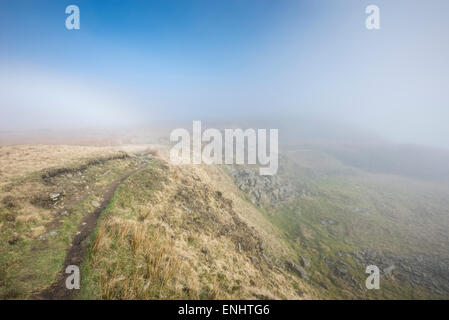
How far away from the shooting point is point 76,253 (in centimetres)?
959

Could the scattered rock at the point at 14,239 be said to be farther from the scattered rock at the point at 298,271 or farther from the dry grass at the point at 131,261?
the scattered rock at the point at 298,271

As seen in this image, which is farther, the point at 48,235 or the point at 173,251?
the point at 173,251

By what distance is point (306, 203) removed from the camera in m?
52.5

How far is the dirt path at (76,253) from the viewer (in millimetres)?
7411

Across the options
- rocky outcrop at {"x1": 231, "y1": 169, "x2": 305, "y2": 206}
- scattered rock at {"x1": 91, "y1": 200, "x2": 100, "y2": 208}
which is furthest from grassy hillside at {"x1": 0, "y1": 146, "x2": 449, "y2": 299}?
rocky outcrop at {"x1": 231, "y1": 169, "x2": 305, "y2": 206}

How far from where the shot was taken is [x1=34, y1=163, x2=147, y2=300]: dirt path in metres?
7.41

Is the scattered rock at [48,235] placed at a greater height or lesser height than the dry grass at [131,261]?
greater

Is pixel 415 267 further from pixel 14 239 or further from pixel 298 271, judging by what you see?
pixel 14 239

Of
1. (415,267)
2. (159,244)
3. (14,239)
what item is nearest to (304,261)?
(415,267)

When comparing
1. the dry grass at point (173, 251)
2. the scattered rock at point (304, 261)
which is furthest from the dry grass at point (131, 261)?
the scattered rock at point (304, 261)

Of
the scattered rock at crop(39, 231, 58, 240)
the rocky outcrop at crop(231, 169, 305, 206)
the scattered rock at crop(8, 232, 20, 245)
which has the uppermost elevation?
the scattered rock at crop(8, 232, 20, 245)

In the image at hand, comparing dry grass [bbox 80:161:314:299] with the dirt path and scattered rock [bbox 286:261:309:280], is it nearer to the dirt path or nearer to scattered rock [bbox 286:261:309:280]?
the dirt path

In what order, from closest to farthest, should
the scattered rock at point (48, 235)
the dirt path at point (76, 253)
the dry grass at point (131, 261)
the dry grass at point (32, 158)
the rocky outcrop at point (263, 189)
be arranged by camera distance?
the dirt path at point (76, 253)
the dry grass at point (131, 261)
the scattered rock at point (48, 235)
the dry grass at point (32, 158)
the rocky outcrop at point (263, 189)

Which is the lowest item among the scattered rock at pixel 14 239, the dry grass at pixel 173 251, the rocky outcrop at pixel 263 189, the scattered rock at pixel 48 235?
the rocky outcrop at pixel 263 189
